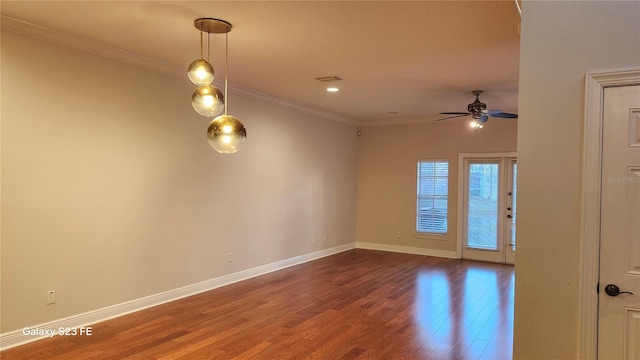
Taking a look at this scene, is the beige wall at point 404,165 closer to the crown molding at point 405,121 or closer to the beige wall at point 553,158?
the crown molding at point 405,121

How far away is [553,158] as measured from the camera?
2.27 metres

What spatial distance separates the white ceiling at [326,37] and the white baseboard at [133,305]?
2.68m

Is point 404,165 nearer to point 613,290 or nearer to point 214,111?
point 214,111

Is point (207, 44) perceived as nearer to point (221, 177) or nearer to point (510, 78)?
point (221, 177)

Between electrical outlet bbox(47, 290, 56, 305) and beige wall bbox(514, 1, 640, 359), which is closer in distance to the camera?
beige wall bbox(514, 1, 640, 359)

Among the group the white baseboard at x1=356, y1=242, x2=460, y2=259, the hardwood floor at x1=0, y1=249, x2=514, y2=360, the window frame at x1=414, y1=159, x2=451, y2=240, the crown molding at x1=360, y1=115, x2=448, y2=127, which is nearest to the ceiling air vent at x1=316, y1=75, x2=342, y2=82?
the hardwood floor at x1=0, y1=249, x2=514, y2=360

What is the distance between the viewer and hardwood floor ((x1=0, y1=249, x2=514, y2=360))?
3.58 m

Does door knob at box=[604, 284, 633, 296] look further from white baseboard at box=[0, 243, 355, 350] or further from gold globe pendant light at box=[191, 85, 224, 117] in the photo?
white baseboard at box=[0, 243, 355, 350]

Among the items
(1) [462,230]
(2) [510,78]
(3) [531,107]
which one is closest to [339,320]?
(3) [531,107]

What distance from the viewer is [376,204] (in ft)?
29.3

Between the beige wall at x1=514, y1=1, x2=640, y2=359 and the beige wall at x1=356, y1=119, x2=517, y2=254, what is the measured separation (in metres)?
5.68

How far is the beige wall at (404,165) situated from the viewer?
7875 millimetres

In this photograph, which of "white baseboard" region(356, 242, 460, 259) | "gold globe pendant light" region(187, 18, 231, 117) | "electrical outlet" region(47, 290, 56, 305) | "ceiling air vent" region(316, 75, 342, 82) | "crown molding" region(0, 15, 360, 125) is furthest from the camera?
"white baseboard" region(356, 242, 460, 259)

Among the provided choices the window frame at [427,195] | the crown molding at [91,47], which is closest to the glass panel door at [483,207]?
the window frame at [427,195]
